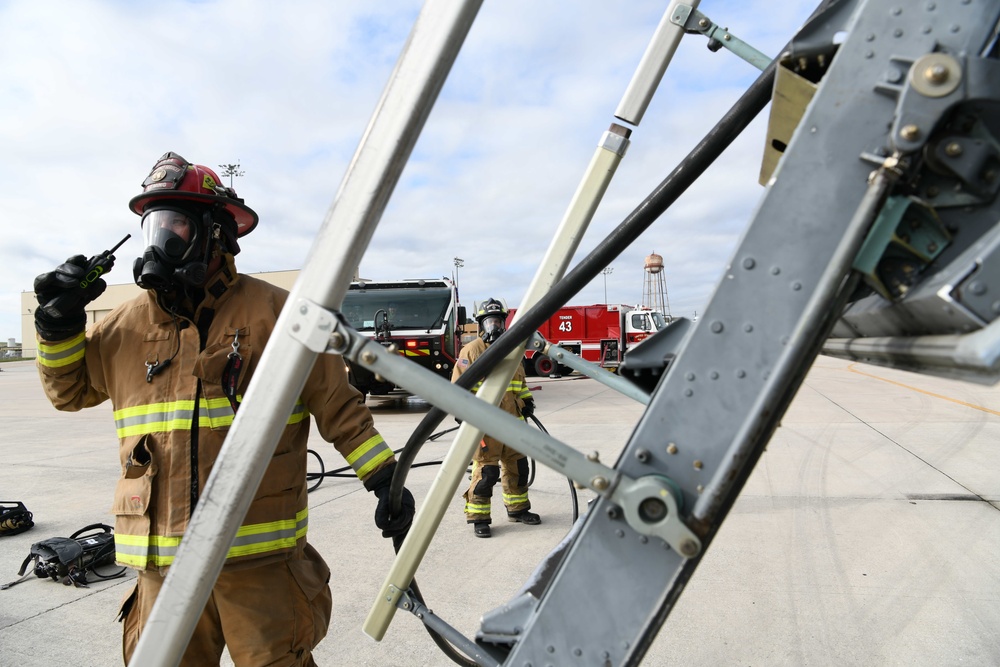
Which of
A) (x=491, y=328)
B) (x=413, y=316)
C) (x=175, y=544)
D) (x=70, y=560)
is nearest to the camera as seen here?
(x=175, y=544)

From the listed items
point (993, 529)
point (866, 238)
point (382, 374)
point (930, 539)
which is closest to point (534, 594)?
point (382, 374)

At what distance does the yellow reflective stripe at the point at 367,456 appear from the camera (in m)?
2.06

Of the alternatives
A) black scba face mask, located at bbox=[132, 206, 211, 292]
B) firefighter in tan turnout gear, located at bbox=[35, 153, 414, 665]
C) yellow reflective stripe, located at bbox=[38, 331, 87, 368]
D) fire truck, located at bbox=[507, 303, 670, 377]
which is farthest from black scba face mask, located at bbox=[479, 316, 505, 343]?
fire truck, located at bbox=[507, 303, 670, 377]

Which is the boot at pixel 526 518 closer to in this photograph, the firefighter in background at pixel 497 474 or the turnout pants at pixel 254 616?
the firefighter in background at pixel 497 474

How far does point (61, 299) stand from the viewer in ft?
6.31

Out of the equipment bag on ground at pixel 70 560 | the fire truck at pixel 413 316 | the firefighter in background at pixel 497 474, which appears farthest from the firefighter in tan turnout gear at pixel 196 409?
the fire truck at pixel 413 316

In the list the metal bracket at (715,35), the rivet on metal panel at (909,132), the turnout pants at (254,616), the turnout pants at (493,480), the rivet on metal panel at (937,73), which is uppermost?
the metal bracket at (715,35)

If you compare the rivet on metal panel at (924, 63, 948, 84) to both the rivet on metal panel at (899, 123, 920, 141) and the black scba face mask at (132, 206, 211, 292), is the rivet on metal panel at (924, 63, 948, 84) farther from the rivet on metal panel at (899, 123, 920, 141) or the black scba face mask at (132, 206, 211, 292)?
the black scba face mask at (132, 206, 211, 292)

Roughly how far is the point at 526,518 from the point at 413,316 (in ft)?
21.6

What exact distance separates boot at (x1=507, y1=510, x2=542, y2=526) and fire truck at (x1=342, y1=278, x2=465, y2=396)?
Answer: 5.73 metres

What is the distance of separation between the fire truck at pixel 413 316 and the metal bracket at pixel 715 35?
9.05 meters

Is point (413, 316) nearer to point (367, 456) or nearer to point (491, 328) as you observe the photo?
point (491, 328)

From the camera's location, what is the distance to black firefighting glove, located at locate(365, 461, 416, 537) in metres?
1.88

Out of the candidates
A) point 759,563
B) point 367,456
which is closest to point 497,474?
point 759,563
